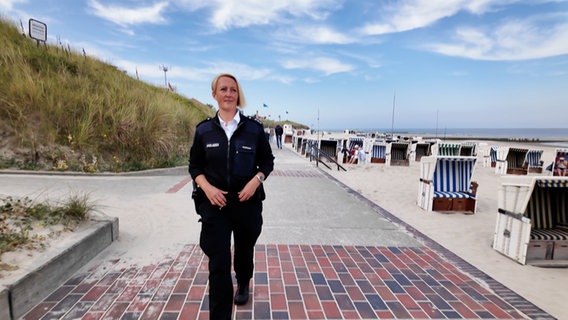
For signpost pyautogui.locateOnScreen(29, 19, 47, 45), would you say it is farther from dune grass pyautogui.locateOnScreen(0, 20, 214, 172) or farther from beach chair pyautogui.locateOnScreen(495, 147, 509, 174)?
beach chair pyautogui.locateOnScreen(495, 147, 509, 174)

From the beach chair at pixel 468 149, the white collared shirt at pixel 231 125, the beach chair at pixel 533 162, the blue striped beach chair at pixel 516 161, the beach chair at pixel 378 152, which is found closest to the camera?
the white collared shirt at pixel 231 125

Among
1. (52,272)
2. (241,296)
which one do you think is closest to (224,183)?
(241,296)

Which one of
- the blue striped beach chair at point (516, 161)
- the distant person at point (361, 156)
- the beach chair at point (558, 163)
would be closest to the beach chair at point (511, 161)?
the blue striped beach chair at point (516, 161)

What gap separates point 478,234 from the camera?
4730mm

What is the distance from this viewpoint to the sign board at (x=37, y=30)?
945 centimetres

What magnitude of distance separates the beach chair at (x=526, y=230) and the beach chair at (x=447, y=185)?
185 centimetres

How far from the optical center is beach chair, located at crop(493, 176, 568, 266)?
12.0 feet

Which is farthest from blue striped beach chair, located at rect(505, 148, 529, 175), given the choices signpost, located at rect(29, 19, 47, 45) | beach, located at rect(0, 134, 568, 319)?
signpost, located at rect(29, 19, 47, 45)

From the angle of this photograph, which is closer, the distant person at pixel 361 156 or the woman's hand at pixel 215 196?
the woman's hand at pixel 215 196

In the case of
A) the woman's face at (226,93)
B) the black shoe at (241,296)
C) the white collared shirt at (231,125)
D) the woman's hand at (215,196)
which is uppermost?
the woman's face at (226,93)

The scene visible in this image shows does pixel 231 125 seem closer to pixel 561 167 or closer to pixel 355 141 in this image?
pixel 561 167

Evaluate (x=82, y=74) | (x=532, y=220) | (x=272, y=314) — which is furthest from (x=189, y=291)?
(x=82, y=74)

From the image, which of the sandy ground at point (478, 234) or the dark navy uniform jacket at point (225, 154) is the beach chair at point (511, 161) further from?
the dark navy uniform jacket at point (225, 154)

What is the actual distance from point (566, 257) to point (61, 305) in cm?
596
